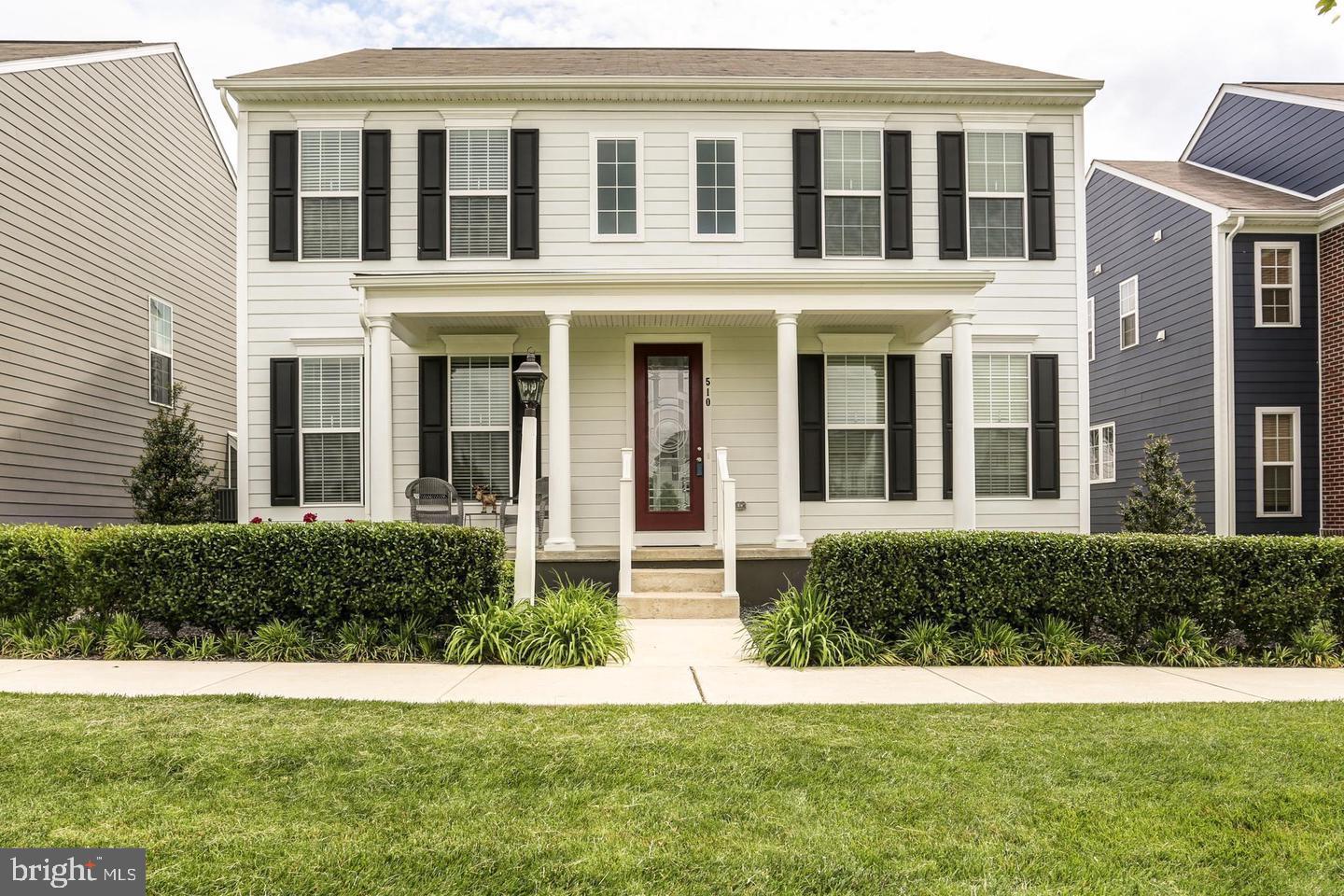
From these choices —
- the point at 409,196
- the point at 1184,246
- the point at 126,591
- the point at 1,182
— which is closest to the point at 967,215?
the point at 1184,246

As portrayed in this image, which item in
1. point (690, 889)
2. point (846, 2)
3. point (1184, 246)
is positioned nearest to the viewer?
point (690, 889)

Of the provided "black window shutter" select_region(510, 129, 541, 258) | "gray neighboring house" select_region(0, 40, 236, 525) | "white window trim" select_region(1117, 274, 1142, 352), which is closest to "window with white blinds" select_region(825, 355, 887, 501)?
"black window shutter" select_region(510, 129, 541, 258)

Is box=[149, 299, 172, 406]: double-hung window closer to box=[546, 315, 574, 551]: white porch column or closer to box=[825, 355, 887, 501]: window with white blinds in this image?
box=[546, 315, 574, 551]: white porch column

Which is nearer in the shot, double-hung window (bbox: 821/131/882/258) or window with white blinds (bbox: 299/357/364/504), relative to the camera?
window with white blinds (bbox: 299/357/364/504)

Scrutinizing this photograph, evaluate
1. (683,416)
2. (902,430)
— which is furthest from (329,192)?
(902,430)

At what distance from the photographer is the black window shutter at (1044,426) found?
32.5ft

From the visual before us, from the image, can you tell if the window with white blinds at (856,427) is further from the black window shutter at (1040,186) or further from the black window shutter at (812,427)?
the black window shutter at (1040,186)

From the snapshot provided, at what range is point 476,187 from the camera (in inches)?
388

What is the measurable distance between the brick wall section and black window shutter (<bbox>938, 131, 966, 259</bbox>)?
6.07 meters

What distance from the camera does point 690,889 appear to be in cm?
254

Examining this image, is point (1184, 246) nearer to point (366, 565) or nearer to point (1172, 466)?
point (1172, 466)

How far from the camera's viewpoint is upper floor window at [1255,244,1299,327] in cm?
1237

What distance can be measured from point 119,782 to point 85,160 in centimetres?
1038

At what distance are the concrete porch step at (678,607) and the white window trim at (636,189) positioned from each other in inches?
158
